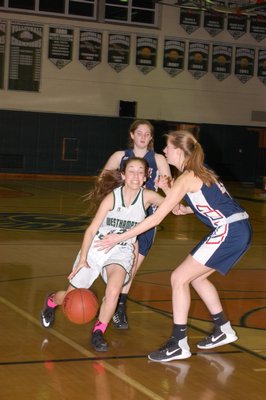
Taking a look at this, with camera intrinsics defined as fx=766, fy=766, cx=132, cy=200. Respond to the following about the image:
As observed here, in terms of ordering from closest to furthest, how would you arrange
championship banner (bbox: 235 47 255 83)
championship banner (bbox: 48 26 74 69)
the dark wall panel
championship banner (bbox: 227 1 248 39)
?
championship banner (bbox: 48 26 74 69)
the dark wall panel
championship banner (bbox: 227 1 248 39)
championship banner (bbox: 235 47 255 83)

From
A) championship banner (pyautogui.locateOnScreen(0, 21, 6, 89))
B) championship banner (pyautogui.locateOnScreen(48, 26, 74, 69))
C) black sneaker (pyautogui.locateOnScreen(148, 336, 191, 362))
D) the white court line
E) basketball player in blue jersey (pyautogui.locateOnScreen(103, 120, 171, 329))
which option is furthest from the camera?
championship banner (pyautogui.locateOnScreen(48, 26, 74, 69))

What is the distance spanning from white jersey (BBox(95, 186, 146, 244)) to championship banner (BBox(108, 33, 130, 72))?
20.9 m

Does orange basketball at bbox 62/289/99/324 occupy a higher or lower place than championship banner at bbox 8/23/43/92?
lower

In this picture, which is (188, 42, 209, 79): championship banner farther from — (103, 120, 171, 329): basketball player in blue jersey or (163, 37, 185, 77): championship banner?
(103, 120, 171, 329): basketball player in blue jersey

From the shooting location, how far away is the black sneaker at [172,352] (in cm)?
526

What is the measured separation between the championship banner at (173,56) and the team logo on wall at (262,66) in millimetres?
3085

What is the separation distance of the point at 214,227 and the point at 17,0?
20.6 metres

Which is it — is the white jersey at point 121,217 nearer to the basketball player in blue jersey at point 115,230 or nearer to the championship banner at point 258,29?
the basketball player in blue jersey at point 115,230

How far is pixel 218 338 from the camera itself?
5629 mm

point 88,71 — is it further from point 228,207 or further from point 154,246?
point 228,207

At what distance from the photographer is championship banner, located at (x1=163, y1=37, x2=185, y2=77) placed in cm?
2686

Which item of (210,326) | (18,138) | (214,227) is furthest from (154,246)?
(18,138)

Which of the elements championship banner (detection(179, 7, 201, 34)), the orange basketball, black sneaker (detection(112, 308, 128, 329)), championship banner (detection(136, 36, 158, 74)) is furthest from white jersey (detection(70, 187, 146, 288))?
championship banner (detection(179, 7, 201, 34))

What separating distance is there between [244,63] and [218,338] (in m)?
23.4
